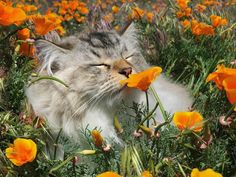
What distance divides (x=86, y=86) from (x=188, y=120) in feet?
3.87

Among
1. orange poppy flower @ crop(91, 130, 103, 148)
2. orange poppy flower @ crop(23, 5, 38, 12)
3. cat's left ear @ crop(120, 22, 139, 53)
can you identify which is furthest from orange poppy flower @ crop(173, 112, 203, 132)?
orange poppy flower @ crop(23, 5, 38, 12)

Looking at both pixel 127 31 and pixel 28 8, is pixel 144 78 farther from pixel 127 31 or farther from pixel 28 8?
pixel 28 8

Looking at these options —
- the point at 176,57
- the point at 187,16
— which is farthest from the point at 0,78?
the point at 187,16

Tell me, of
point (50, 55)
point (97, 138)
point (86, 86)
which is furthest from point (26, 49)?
point (97, 138)

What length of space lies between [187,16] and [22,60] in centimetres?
212

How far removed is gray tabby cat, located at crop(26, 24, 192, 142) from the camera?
8.50ft

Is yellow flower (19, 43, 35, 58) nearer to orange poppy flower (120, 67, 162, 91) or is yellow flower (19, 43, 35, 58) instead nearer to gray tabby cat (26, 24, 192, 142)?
gray tabby cat (26, 24, 192, 142)

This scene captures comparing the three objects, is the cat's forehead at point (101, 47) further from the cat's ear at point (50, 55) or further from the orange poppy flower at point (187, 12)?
the orange poppy flower at point (187, 12)

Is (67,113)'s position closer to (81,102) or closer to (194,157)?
(81,102)

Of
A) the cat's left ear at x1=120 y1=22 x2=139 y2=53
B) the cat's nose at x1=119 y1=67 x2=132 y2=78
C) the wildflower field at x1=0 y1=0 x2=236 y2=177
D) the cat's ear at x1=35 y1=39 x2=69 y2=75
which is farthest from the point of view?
the cat's left ear at x1=120 y1=22 x2=139 y2=53

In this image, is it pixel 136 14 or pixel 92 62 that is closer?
pixel 92 62

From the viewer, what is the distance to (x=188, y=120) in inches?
61.3

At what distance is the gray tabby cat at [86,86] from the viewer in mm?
2592

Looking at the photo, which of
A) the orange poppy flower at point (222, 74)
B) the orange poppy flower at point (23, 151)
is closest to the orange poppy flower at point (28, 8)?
the orange poppy flower at point (23, 151)
